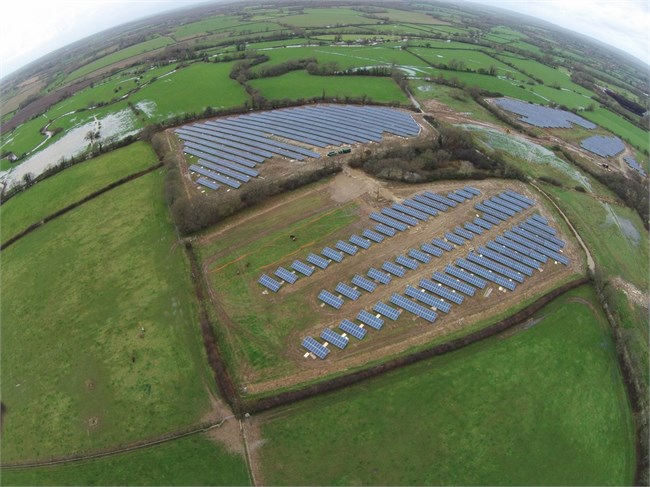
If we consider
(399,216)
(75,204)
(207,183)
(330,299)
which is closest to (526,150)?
(399,216)

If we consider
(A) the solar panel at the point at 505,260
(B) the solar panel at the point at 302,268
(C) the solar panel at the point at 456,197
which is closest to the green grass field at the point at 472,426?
(A) the solar panel at the point at 505,260

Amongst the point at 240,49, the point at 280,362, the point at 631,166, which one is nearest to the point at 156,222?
the point at 280,362

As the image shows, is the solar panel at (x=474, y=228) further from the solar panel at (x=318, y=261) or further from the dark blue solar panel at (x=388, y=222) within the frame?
the solar panel at (x=318, y=261)

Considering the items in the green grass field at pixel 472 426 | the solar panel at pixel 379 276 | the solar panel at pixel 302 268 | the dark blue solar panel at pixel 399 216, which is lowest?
the green grass field at pixel 472 426

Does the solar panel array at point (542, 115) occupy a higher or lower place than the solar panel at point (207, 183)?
lower

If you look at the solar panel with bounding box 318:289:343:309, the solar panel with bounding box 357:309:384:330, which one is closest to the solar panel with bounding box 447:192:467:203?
the solar panel with bounding box 357:309:384:330

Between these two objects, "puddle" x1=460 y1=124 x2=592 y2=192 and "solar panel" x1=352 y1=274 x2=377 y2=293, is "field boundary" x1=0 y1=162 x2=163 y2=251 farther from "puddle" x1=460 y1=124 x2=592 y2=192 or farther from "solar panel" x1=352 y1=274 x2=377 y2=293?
"puddle" x1=460 y1=124 x2=592 y2=192
